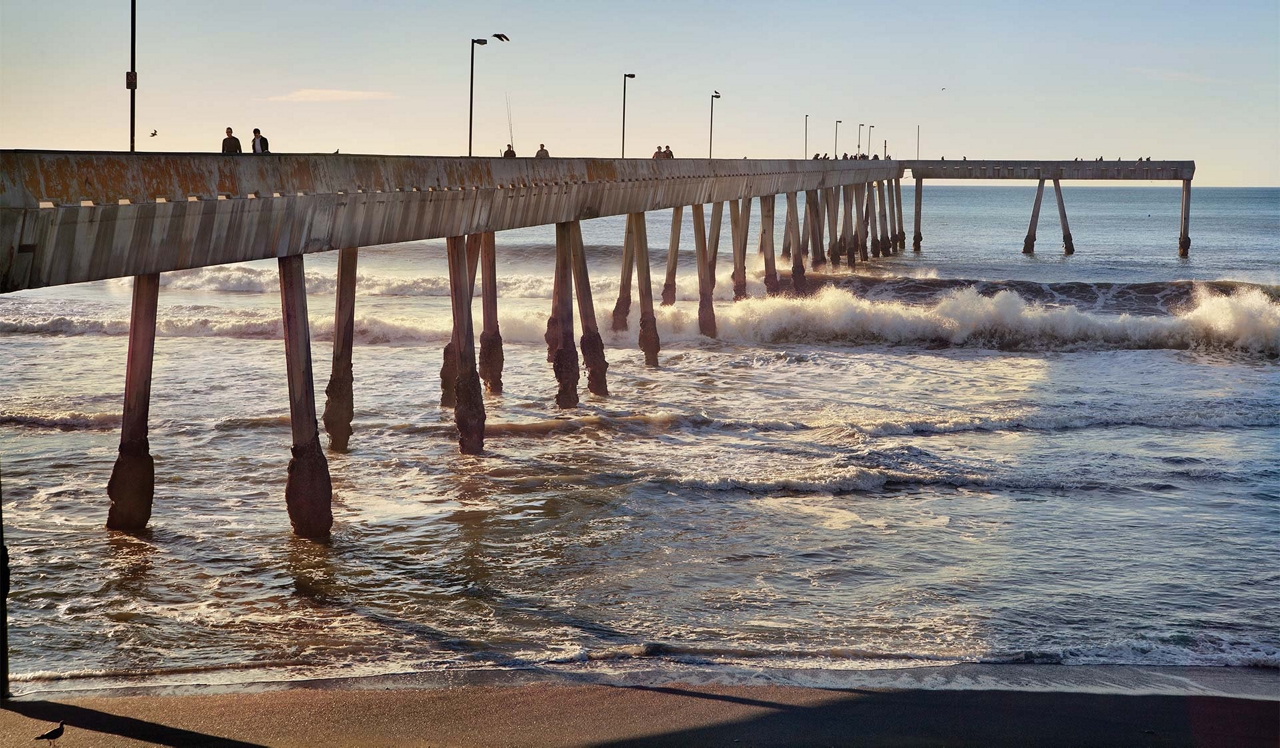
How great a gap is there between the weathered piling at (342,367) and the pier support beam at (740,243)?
47.1 feet

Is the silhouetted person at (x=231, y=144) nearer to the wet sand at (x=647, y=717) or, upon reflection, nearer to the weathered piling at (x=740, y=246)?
the wet sand at (x=647, y=717)

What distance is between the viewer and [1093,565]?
10117 mm

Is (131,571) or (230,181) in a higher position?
(230,181)

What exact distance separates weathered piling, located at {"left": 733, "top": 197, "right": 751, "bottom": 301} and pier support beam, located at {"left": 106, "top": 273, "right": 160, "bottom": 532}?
61.8 feet

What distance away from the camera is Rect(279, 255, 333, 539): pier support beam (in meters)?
10.6

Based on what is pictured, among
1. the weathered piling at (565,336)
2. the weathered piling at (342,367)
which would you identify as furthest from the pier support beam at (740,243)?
the weathered piling at (342,367)

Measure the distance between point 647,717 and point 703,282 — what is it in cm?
1933

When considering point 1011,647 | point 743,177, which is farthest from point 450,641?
point 743,177

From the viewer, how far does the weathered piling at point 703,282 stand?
984 inches

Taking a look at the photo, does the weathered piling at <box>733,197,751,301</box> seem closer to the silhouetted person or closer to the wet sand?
the silhouetted person

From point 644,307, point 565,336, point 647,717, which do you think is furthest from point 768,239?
point 647,717

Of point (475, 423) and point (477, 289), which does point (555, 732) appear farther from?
point (477, 289)

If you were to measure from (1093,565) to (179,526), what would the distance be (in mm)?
7379

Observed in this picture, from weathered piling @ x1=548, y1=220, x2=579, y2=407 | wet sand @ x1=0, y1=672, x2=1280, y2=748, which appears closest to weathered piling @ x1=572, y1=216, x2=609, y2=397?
weathered piling @ x1=548, y1=220, x2=579, y2=407
